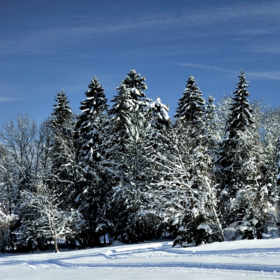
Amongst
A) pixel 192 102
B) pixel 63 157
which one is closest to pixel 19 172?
pixel 63 157

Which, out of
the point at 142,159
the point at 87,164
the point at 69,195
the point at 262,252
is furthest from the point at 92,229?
the point at 262,252

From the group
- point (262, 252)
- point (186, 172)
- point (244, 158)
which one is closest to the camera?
point (262, 252)

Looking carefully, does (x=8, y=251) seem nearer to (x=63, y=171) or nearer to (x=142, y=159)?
(x=63, y=171)

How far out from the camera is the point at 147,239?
97.2ft

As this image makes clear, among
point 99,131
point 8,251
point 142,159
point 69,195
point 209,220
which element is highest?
point 99,131

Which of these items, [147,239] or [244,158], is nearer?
[244,158]

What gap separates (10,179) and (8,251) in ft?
24.4

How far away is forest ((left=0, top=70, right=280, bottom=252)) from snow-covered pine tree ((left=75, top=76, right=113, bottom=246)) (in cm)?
9

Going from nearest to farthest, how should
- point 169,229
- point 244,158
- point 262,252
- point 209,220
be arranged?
point 262,252, point 209,220, point 244,158, point 169,229

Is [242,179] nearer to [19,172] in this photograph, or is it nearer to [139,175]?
[139,175]

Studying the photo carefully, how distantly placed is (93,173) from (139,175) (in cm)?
428

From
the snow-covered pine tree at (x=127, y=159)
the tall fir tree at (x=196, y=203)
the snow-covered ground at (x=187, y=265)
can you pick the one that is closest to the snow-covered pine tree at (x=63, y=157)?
the snow-covered pine tree at (x=127, y=159)

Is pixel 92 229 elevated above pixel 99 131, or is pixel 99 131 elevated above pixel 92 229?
pixel 99 131

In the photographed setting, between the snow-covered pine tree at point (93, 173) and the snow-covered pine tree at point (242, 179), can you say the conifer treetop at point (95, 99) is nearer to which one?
the snow-covered pine tree at point (93, 173)
